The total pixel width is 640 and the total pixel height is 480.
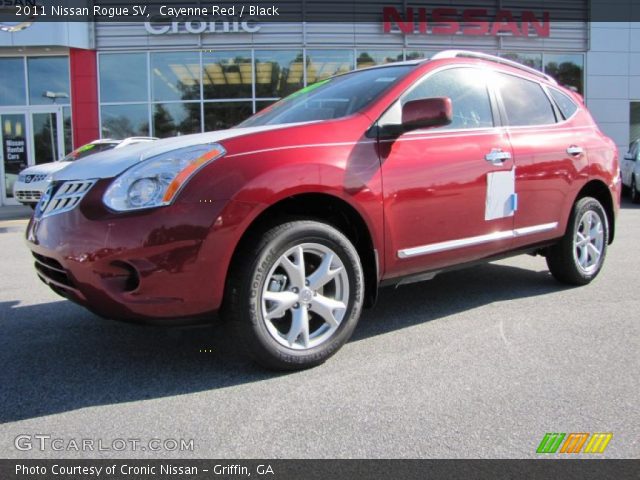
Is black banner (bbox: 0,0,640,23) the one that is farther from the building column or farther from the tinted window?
the tinted window

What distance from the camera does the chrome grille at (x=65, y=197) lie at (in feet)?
9.19

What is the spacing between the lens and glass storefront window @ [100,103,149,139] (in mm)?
15750

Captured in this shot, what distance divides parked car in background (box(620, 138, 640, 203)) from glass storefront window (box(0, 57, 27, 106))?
49.9 feet

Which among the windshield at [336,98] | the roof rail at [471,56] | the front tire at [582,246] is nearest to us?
the windshield at [336,98]

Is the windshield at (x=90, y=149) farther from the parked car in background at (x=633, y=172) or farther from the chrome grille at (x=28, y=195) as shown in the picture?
the parked car in background at (x=633, y=172)

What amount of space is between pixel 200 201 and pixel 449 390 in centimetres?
150

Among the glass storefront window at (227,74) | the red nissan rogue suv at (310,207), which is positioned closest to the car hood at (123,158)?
the red nissan rogue suv at (310,207)

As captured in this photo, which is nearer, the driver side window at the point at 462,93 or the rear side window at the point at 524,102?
the driver side window at the point at 462,93

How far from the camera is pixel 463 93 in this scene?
12.8ft

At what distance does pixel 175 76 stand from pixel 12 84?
4.26m

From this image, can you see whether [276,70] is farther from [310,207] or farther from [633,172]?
[310,207]

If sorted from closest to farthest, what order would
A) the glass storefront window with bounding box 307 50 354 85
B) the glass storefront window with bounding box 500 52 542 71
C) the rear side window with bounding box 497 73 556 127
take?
the rear side window with bounding box 497 73 556 127, the glass storefront window with bounding box 307 50 354 85, the glass storefront window with bounding box 500 52 542 71

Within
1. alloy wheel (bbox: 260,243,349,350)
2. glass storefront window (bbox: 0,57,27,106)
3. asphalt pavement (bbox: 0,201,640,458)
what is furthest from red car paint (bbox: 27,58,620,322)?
glass storefront window (bbox: 0,57,27,106)
